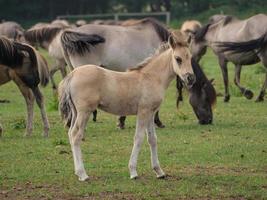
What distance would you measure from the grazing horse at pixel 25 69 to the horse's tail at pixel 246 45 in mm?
5194

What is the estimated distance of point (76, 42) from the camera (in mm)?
14961

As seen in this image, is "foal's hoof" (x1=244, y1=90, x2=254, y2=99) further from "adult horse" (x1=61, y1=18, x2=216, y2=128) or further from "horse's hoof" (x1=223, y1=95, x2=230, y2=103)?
"adult horse" (x1=61, y1=18, x2=216, y2=128)

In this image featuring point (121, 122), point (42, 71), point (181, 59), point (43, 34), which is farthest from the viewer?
point (43, 34)

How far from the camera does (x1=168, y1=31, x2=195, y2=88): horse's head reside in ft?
31.8

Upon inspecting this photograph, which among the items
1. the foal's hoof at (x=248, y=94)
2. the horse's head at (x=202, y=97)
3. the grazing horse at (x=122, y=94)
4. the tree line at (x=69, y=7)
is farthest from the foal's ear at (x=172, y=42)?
the tree line at (x=69, y=7)

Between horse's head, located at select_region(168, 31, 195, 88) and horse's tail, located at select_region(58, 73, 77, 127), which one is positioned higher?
horse's head, located at select_region(168, 31, 195, 88)

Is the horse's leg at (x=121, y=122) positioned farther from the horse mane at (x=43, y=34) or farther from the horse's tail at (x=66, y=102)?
the horse mane at (x=43, y=34)

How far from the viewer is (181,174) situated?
10.1 m

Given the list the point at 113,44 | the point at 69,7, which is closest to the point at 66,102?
the point at 113,44

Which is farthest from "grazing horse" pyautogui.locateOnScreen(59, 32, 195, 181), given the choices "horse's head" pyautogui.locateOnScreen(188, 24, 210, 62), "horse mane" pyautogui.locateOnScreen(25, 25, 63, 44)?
"horse's head" pyautogui.locateOnScreen(188, 24, 210, 62)

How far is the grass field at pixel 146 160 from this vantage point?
29.9ft

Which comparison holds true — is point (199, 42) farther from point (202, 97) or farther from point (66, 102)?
point (66, 102)

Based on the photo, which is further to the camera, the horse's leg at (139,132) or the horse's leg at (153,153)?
the horse's leg at (153,153)

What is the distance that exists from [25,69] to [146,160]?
127 inches
